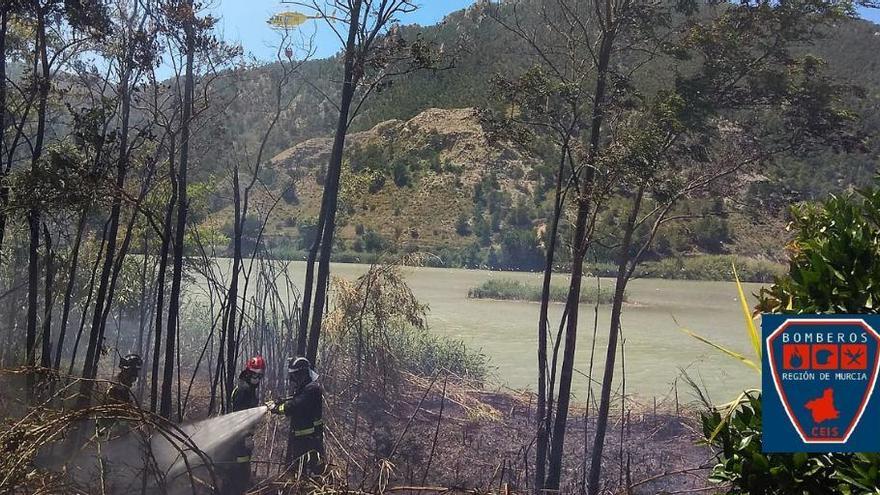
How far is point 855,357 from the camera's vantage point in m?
3.26

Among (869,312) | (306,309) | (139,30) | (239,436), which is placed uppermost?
(139,30)

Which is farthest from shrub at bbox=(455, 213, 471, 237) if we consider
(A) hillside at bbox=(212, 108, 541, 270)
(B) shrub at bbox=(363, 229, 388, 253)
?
(B) shrub at bbox=(363, 229, 388, 253)

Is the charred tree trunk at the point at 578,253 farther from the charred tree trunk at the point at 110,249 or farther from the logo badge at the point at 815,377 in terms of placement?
the logo badge at the point at 815,377

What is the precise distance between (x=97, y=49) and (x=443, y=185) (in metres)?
24.1

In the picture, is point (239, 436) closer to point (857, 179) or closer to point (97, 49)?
point (97, 49)

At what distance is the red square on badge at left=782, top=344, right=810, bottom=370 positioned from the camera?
3273 mm

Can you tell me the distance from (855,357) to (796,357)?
22 cm

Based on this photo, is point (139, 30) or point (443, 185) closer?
point (139, 30)

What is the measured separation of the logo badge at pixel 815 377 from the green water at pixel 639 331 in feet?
39.7

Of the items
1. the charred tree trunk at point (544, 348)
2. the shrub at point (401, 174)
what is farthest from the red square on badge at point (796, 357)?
the shrub at point (401, 174)

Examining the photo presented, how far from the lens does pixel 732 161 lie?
39.1ft

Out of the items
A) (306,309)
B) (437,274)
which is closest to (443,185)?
(437,274)

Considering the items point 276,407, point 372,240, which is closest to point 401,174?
point 372,240

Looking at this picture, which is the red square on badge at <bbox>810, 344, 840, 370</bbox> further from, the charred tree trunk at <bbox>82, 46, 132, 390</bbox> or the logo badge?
the charred tree trunk at <bbox>82, 46, 132, 390</bbox>
